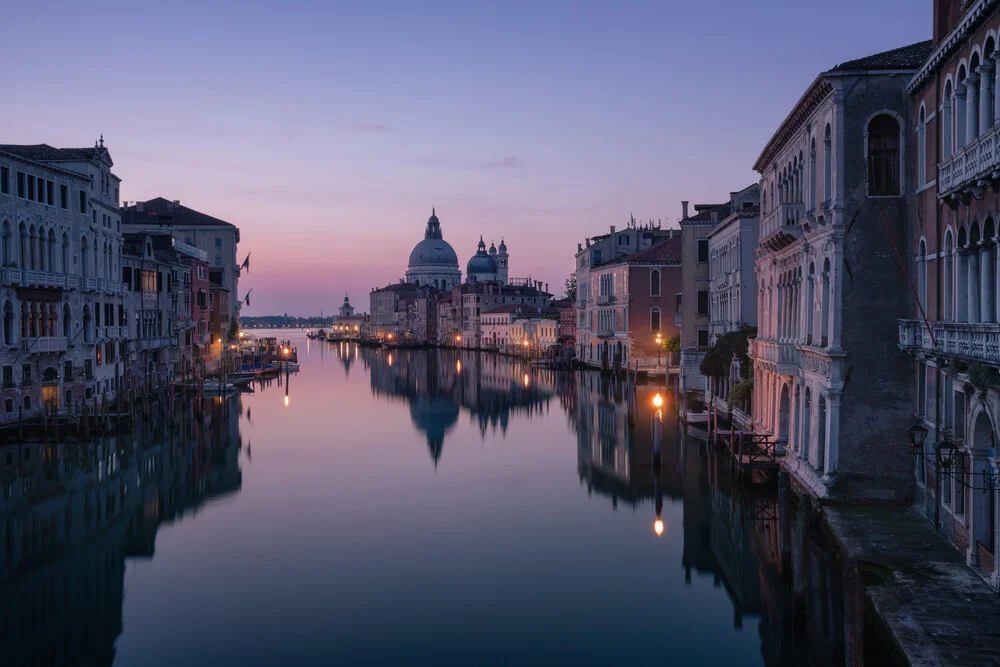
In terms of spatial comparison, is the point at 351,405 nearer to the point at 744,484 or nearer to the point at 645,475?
the point at 645,475

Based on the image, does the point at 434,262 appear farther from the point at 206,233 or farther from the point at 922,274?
the point at 922,274

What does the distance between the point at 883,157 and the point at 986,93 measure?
3.45 metres

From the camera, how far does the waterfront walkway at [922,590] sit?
26.9ft

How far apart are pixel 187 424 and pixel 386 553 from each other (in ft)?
56.1

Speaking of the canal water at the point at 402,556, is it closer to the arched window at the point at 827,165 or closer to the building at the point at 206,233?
the arched window at the point at 827,165

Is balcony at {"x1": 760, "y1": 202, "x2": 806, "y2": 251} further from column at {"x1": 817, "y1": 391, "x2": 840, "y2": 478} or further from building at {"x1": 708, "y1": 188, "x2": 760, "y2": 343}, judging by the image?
building at {"x1": 708, "y1": 188, "x2": 760, "y2": 343}

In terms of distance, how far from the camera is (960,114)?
37.9ft

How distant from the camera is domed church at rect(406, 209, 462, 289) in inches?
5221

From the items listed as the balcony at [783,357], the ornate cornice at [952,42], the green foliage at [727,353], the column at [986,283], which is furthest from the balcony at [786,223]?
the green foliage at [727,353]

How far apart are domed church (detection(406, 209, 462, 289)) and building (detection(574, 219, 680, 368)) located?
7272cm

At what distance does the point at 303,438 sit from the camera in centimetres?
2886

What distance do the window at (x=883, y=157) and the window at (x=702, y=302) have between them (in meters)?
22.4

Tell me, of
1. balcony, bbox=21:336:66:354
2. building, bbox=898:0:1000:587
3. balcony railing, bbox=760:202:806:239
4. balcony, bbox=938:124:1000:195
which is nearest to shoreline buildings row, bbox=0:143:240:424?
balcony, bbox=21:336:66:354

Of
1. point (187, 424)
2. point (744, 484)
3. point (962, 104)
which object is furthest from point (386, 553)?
point (187, 424)
